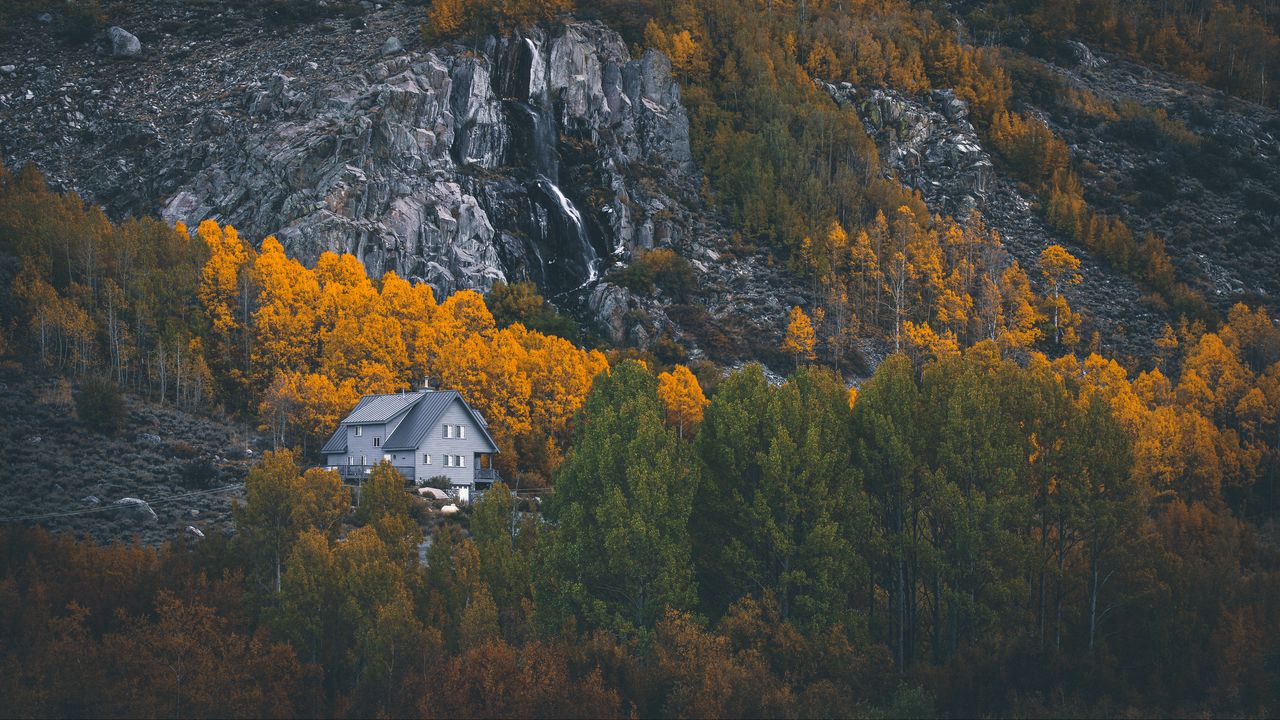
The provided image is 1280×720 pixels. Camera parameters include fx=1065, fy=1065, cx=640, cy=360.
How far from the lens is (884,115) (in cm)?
14762

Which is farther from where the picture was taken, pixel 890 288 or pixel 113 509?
pixel 890 288

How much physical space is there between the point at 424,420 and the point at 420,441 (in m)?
1.77

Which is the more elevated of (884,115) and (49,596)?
(884,115)

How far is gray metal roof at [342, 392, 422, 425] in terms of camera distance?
68.8 m

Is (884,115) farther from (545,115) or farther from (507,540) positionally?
(507,540)

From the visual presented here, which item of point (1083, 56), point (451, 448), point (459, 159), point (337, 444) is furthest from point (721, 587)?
point (1083, 56)

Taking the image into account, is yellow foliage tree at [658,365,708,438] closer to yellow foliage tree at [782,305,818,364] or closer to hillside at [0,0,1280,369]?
hillside at [0,0,1280,369]

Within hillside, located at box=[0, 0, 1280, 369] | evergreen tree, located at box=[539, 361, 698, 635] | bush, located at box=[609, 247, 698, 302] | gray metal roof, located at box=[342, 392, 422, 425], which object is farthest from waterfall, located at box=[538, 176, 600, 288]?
evergreen tree, located at box=[539, 361, 698, 635]

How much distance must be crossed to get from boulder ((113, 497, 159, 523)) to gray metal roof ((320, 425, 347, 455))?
15.7 metres

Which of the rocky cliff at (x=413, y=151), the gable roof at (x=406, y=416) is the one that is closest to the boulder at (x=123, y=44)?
the rocky cliff at (x=413, y=151)

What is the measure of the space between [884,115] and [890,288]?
3676 cm

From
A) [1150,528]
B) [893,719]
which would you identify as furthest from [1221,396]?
[893,719]

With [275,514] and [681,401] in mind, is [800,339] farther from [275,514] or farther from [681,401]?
[275,514]

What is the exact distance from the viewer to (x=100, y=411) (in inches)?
2611
